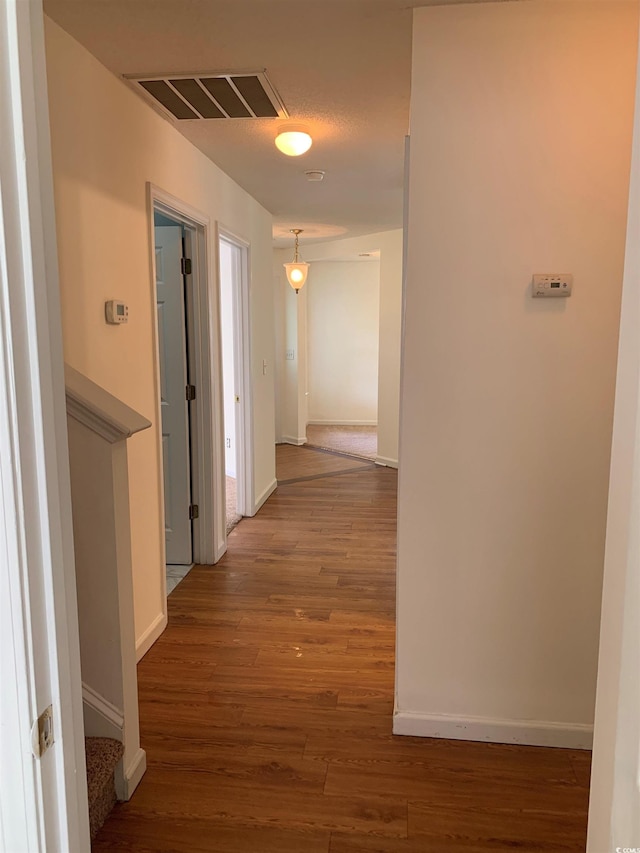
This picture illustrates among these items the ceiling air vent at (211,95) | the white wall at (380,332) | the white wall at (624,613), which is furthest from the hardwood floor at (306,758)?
the white wall at (380,332)

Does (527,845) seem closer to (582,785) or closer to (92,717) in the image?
(582,785)

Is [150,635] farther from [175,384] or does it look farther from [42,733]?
[42,733]

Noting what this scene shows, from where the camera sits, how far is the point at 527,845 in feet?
5.96

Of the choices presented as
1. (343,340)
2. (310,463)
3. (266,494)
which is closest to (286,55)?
(266,494)

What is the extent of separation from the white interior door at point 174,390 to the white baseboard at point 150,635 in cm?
86

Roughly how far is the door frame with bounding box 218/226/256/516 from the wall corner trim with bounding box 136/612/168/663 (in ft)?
6.33

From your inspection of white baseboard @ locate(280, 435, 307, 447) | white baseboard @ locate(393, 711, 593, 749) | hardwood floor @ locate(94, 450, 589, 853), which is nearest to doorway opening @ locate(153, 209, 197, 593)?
hardwood floor @ locate(94, 450, 589, 853)

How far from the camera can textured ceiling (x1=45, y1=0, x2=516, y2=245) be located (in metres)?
2.01

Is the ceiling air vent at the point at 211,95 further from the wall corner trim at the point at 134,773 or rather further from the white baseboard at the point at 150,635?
the wall corner trim at the point at 134,773

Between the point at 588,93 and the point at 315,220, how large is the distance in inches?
160

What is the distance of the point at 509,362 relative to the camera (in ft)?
6.93

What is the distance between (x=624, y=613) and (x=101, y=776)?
5.48ft

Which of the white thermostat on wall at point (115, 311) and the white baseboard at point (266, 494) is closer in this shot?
the white thermostat on wall at point (115, 311)

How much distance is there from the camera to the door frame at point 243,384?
470 centimetres
